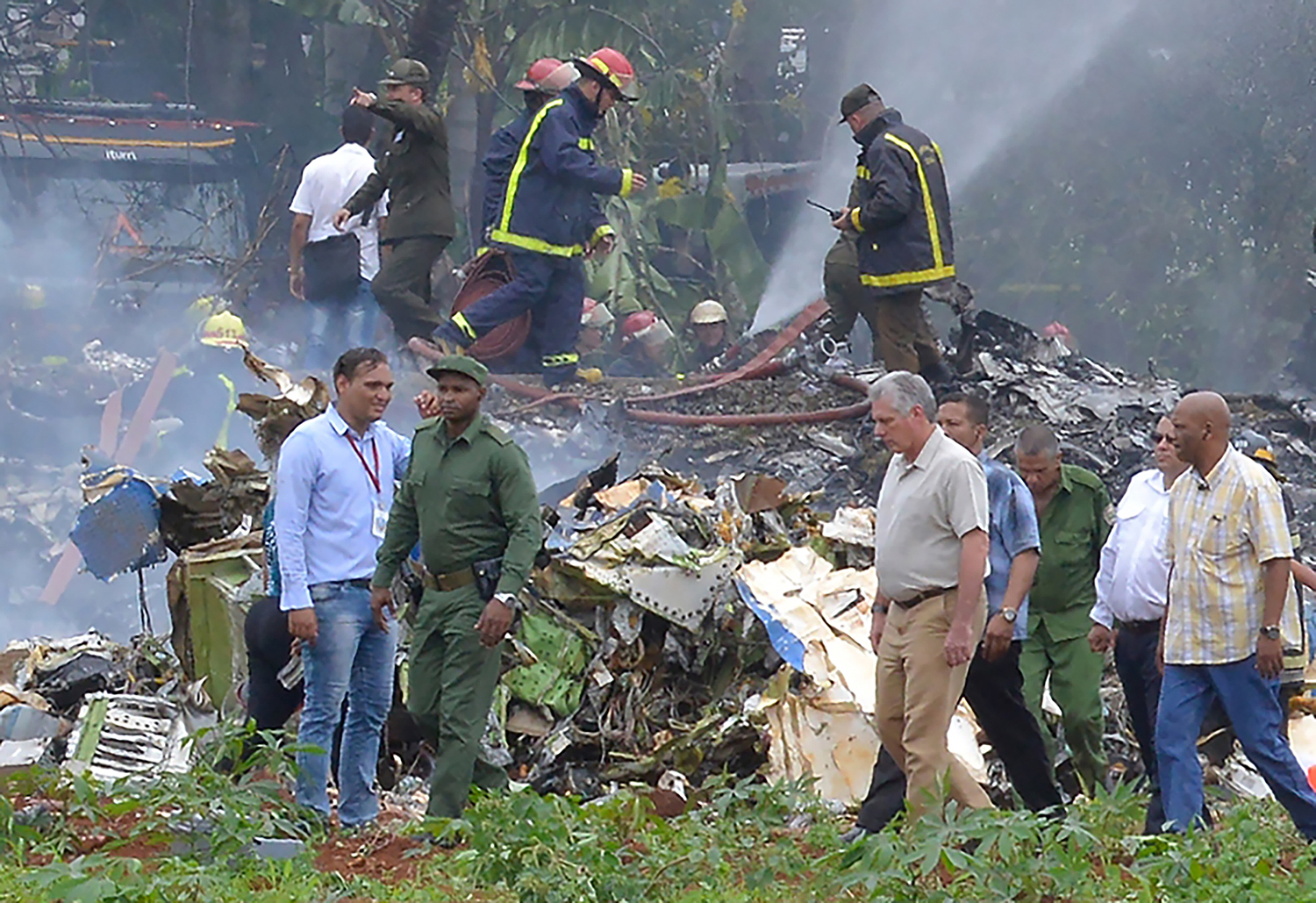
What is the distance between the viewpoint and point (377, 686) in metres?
5.21

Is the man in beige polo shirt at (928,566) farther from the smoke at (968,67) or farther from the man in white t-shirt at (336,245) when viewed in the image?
the smoke at (968,67)

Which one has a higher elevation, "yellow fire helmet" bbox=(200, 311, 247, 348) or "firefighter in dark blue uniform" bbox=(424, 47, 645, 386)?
"firefighter in dark blue uniform" bbox=(424, 47, 645, 386)

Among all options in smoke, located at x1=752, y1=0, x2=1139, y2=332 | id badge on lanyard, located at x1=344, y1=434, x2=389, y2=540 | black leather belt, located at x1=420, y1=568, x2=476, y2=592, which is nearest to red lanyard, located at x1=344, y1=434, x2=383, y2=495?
id badge on lanyard, located at x1=344, y1=434, x2=389, y2=540

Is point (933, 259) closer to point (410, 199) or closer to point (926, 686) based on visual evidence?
point (410, 199)

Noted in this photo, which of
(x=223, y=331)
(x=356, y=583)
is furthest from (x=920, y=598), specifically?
(x=223, y=331)

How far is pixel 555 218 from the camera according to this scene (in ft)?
32.7

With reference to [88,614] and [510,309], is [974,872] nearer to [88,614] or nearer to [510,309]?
[510,309]

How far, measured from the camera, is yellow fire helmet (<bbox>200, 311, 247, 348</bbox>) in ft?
40.0

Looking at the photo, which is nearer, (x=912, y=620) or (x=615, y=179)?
(x=912, y=620)

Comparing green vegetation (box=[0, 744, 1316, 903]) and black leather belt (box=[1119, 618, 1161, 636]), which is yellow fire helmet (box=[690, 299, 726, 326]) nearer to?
black leather belt (box=[1119, 618, 1161, 636])

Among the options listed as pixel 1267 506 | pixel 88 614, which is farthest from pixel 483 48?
pixel 1267 506

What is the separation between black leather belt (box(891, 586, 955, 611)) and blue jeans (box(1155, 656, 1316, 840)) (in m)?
0.73

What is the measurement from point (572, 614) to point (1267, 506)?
311 cm

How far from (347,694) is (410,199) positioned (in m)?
5.25
